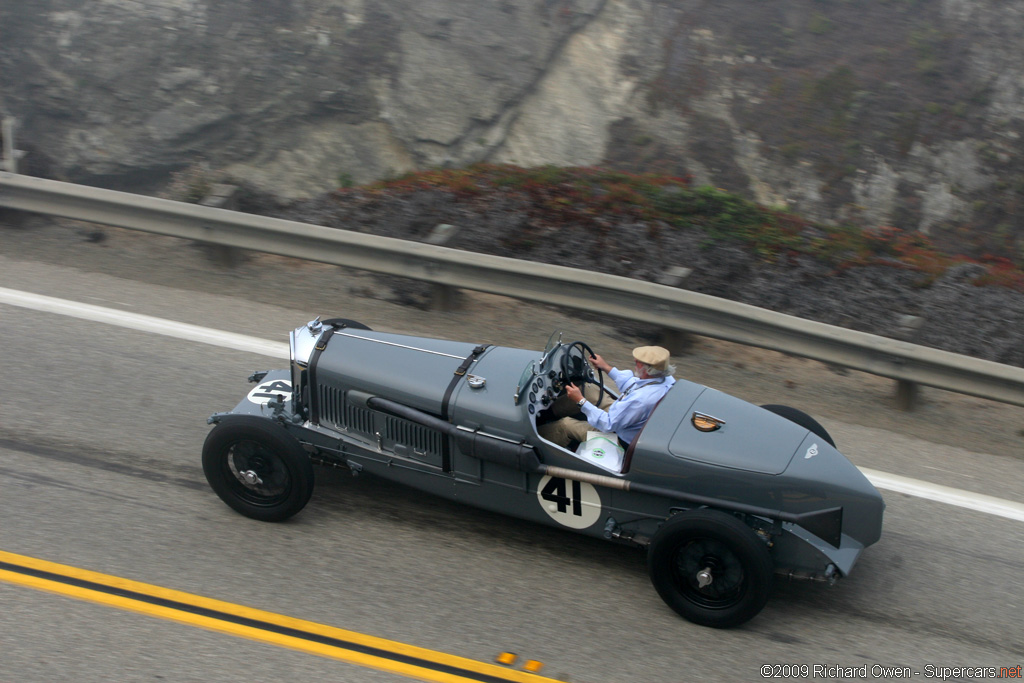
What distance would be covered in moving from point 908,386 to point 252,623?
565 centimetres

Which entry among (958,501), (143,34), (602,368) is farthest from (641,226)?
(143,34)

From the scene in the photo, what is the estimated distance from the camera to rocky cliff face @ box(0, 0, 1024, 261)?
495 inches

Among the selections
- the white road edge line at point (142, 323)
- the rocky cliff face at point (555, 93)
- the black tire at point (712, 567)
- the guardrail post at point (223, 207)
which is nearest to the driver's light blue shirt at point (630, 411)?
the black tire at point (712, 567)

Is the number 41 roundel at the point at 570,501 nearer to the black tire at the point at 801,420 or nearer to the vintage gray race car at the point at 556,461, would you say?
the vintage gray race car at the point at 556,461

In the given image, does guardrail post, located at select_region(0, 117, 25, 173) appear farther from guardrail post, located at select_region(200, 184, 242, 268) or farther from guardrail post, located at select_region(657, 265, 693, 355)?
guardrail post, located at select_region(657, 265, 693, 355)

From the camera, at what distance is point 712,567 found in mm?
5195

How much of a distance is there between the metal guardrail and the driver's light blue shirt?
92.0 inches

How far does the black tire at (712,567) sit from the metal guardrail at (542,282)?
317 cm

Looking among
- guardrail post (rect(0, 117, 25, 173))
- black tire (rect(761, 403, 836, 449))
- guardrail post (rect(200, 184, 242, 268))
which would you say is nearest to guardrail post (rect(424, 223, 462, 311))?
guardrail post (rect(200, 184, 242, 268))

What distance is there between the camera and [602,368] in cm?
645

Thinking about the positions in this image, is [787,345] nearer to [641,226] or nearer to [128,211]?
[641,226]

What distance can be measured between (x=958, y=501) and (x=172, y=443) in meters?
5.61

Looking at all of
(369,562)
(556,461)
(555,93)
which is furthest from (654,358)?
(555,93)

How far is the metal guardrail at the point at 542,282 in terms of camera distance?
7.58 meters
